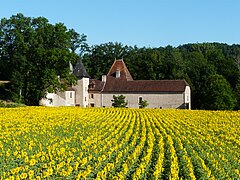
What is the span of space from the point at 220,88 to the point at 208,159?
140 ft

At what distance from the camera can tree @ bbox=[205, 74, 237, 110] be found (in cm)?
5201

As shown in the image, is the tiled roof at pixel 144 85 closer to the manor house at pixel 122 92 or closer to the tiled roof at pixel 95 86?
the manor house at pixel 122 92

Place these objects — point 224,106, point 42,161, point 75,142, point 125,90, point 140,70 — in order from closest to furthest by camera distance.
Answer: point 42,161 → point 75,142 → point 224,106 → point 125,90 → point 140,70

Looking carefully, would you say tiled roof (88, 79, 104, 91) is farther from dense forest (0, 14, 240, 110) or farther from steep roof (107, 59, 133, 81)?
dense forest (0, 14, 240, 110)

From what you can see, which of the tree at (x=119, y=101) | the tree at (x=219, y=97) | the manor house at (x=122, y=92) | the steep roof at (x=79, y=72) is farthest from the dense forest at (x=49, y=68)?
the tree at (x=119, y=101)

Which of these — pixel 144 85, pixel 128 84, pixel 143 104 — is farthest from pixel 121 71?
pixel 143 104

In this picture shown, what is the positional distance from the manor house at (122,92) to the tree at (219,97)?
3804mm

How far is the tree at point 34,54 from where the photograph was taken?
45.2 meters

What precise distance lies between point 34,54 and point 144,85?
19042 millimetres

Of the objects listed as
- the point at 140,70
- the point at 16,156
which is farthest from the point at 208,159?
the point at 140,70

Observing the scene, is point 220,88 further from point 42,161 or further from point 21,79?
point 42,161

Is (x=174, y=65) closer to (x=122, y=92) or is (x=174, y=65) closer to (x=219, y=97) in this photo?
(x=122, y=92)

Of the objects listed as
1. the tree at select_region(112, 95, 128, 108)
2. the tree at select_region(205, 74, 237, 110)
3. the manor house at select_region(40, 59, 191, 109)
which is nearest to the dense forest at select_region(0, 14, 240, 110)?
the tree at select_region(205, 74, 237, 110)

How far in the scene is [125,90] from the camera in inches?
2334
